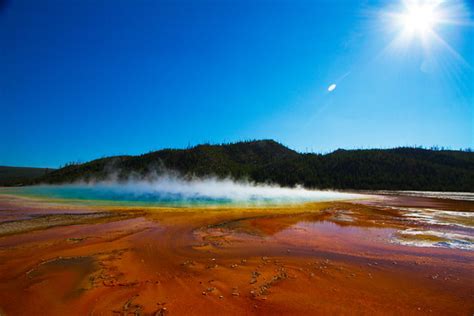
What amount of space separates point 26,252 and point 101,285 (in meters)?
4.41

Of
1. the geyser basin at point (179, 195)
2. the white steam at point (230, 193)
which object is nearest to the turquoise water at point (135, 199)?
the geyser basin at point (179, 195)

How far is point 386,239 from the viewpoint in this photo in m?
12.0

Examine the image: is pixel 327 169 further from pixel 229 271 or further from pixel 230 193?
pixel 229 271

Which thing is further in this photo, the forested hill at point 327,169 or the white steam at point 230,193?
the forested hill at point 327,169

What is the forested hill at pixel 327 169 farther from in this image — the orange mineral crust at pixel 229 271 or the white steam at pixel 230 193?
the orange mineral crust at pixel 229 271

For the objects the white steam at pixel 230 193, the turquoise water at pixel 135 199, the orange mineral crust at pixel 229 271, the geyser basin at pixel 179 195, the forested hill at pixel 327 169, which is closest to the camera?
the orange mineral crust at pixel 229 271

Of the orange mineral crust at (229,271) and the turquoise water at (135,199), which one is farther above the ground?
the turquoise water at (135,199)

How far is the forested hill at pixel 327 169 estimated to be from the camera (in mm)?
96481

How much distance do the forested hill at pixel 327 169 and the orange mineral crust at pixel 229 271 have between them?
8705 centimetres

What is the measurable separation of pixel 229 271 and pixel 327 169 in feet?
393

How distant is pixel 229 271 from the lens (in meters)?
7.50

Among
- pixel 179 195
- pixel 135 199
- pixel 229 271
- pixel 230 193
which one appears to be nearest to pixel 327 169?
pixel 230 193

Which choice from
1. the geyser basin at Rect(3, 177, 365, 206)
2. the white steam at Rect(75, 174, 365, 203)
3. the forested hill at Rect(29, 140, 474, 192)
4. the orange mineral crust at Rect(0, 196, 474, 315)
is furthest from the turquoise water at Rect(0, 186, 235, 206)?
the forested hill at Rect(29, 140, 474, 192)

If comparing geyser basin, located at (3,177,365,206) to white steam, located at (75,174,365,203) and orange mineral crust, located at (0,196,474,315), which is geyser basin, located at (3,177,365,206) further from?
orange mineral crust, located at (0,196,474,315)
